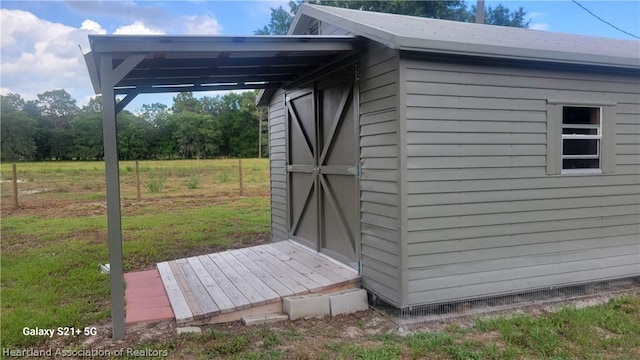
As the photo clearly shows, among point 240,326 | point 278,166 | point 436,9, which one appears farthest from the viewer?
point 436,9

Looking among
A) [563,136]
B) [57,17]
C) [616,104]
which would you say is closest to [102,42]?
[563,136]

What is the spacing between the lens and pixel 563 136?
4.34 metres

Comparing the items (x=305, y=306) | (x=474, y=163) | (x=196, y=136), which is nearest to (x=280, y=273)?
(x=305, y=306)

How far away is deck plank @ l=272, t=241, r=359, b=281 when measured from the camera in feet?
14.2

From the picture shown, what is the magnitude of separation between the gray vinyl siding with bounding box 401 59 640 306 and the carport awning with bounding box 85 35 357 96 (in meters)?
1.03

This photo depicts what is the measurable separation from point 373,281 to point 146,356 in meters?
2.06

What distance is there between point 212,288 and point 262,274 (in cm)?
59

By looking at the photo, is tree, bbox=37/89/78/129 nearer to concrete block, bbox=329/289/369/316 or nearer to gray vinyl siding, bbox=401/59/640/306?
concrete block, bbox=329/289/369/316

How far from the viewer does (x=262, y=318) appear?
3637 mm

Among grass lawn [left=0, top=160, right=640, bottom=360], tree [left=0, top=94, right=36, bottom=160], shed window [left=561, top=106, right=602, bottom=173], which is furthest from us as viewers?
tree [left=0, top=94, right=36, bottom=160]

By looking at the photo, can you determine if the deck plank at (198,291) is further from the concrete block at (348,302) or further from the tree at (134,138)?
the tree at (134,138)

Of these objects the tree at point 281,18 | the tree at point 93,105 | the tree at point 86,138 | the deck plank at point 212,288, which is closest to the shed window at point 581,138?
the deck plank at point 212,288

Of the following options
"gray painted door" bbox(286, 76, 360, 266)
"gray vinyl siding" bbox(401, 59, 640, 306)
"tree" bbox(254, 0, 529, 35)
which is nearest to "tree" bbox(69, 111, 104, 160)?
"tree" bbox(254, 0, 529, 35)

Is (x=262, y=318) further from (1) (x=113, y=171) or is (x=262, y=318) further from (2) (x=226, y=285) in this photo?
(1) (x=113, y=171)
